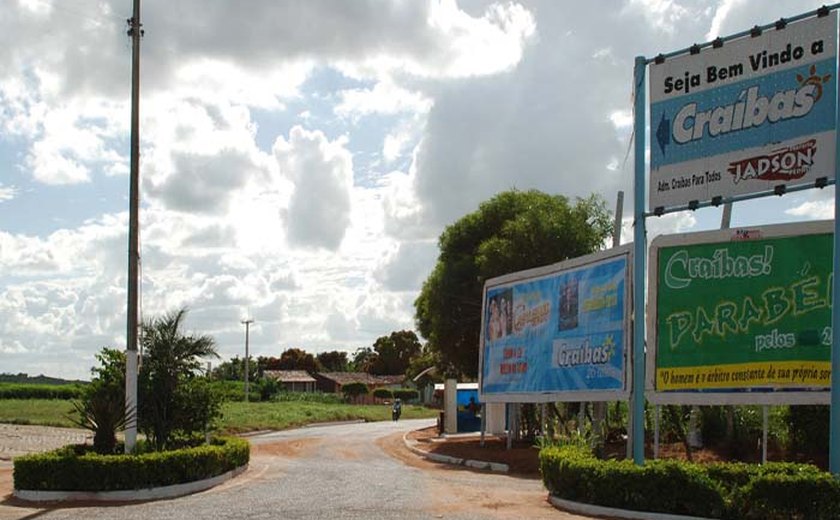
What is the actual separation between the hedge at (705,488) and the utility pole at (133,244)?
876 centimetres

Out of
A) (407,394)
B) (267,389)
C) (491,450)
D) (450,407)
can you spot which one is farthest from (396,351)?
(491,450)

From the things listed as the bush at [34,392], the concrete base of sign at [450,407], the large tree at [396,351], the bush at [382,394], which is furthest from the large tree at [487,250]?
the large tree at [396,351]

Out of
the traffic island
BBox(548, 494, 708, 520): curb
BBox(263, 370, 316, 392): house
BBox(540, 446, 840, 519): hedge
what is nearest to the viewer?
BBox(540, 446, 840, 519): hedge

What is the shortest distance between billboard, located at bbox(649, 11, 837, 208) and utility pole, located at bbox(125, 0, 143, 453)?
33.7 ft

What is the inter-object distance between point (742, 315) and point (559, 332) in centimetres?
585

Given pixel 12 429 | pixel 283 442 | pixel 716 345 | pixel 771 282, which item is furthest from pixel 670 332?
pixel 12 429

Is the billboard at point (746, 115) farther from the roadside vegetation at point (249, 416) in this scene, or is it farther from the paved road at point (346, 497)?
the roadside vegetation at point (249, 416)

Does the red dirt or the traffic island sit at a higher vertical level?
the traffic island

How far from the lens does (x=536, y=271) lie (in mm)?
25328

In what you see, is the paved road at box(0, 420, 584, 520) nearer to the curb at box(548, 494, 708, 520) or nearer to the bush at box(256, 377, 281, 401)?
the curb at box(548, 494, 708, 520)

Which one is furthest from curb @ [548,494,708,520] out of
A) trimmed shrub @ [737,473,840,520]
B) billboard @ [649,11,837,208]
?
billboard @ [649,11,837,208]

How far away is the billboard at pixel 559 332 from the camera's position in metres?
21.3

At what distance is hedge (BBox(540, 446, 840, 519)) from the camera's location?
13336 mm

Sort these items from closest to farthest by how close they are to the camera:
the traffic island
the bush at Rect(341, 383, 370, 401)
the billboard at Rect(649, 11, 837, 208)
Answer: the billboard at Rect(649, 11, 837, 208) < the traffic island < the bush at Rect(341, 383, 370, 401)
